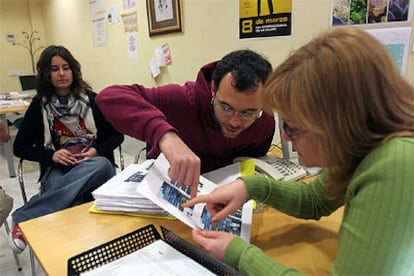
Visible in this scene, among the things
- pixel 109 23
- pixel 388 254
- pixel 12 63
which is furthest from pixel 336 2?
pixel 12 63

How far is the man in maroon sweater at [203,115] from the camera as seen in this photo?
0.92 m

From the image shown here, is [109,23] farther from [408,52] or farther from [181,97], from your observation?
[408,52]

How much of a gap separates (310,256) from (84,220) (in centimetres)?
64

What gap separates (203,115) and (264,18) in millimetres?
991

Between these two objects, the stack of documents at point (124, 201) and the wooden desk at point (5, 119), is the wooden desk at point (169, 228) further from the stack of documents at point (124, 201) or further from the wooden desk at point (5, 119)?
the wooden desk at point (5, 119)

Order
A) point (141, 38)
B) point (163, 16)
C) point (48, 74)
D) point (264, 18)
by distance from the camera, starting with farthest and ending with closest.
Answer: point (141, 38)
point (163, 16)
point (264, 18)
point (48, 74)

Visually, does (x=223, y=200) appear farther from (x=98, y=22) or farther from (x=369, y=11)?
(x=98, y=22)

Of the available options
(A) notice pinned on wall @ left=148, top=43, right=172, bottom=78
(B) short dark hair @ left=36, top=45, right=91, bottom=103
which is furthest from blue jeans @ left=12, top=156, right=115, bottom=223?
(A) notice pinned on wall @ left=148, top=43, right=172, bottom=78

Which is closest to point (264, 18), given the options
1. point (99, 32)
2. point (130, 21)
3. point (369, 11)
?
point (369, 11)

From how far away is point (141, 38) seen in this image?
128 inches

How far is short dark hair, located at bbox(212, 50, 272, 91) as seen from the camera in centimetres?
114

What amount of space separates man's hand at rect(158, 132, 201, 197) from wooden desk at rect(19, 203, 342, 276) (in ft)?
0.52

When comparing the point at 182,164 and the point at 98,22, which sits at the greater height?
the point at 98,22

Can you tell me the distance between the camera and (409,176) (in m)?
0.49
